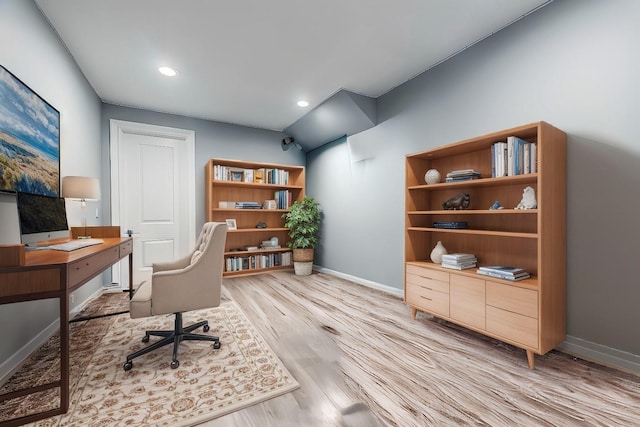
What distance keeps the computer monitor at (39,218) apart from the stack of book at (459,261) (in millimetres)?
2918

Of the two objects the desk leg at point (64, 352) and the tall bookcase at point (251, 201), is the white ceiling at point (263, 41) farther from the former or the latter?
the desk leg at point (64, 352)

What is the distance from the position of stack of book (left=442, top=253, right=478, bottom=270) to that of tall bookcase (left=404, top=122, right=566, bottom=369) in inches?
2.4

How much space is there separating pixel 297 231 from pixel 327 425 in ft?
11.2

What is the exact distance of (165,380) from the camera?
1.70 meters

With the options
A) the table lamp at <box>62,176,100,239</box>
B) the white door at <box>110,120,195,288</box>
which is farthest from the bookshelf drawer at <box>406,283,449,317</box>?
the white door at <box>110,120,195,288</box>

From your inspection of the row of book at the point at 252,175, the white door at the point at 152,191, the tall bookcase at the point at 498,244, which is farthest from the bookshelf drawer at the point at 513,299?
the white door at the point at 152,191

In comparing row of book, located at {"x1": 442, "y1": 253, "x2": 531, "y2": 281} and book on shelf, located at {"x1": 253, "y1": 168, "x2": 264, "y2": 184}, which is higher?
book on shelf, located at {"x1": 253, "y1": 168, "x2": 264, "y2": 184}

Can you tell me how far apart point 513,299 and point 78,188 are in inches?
144

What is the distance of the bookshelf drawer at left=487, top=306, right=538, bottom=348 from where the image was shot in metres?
1.82

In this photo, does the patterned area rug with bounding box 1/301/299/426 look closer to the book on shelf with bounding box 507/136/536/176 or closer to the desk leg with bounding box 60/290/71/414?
the desk leg with bounding box 60/290/71/414

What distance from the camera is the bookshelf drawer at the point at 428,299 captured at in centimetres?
239

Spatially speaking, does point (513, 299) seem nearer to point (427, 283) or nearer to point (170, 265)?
point (427, 283)

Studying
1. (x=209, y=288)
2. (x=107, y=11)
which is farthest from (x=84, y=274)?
(x=107, y=11)

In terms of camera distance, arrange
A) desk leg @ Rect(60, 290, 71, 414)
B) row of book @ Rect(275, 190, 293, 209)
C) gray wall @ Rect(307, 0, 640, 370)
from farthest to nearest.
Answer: row of book @ Rect(275, 190, 293, 209)
gray wall @ Rect(307, 0, 640, 370)
desk leg @ Rect(60, 290, 71, 414)
